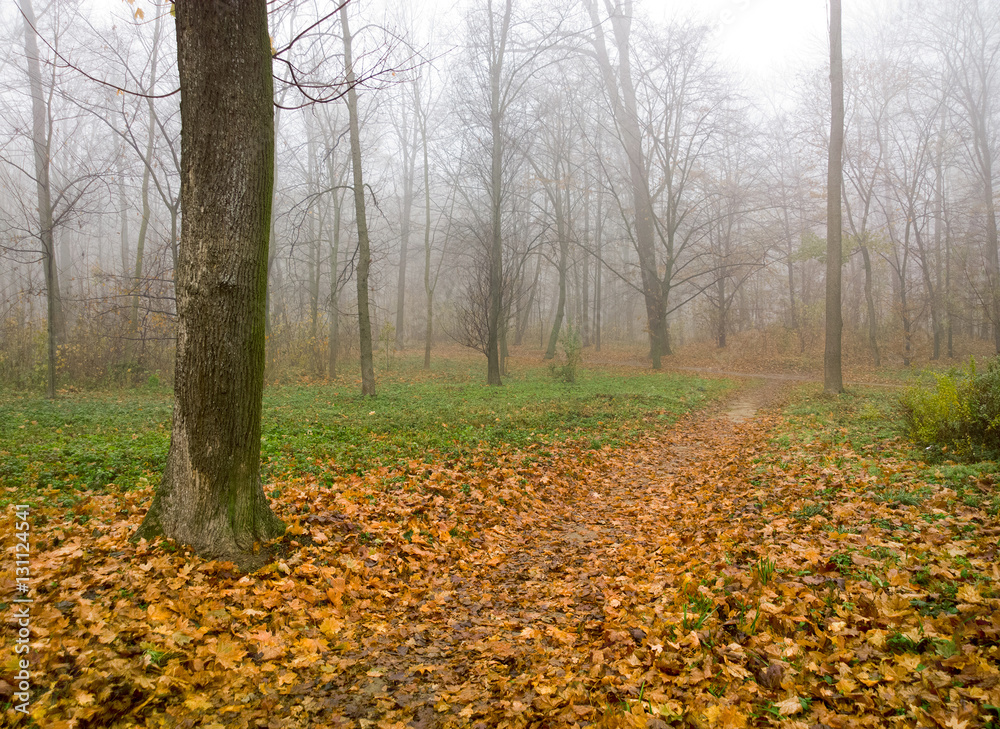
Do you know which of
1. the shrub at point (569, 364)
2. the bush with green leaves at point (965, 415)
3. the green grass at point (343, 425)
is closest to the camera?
the bush with green leaves at point (965, 415)

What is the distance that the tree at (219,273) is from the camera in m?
3.83

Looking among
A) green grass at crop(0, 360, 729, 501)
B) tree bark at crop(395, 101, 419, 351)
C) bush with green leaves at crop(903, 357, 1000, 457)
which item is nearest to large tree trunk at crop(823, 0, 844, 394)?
green grass at crop(0, 360, 729, 501)

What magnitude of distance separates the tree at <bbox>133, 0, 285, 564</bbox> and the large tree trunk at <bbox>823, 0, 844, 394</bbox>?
44.7 ft

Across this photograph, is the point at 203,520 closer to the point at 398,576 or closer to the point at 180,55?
the point at 398,576

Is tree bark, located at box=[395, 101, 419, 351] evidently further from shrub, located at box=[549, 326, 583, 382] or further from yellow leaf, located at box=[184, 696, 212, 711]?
yellow leaf, located at box=[184, 696, 212, 711]

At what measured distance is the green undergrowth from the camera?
16.0 ft

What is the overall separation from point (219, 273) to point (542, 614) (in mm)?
3482

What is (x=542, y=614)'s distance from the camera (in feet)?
12.9

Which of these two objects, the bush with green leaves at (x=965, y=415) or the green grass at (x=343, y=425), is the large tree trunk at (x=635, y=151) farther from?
the bush with green leaves at (x=965, y=415)

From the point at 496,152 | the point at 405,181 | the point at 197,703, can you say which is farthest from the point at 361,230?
the point at 405,181

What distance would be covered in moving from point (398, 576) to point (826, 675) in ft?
10.1

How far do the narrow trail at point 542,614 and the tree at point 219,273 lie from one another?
1.60 m

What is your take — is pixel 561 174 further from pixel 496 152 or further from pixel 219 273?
pixel 219 273

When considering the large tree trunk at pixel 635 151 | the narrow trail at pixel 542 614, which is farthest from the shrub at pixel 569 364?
the narrow trail at pixel 542 614
